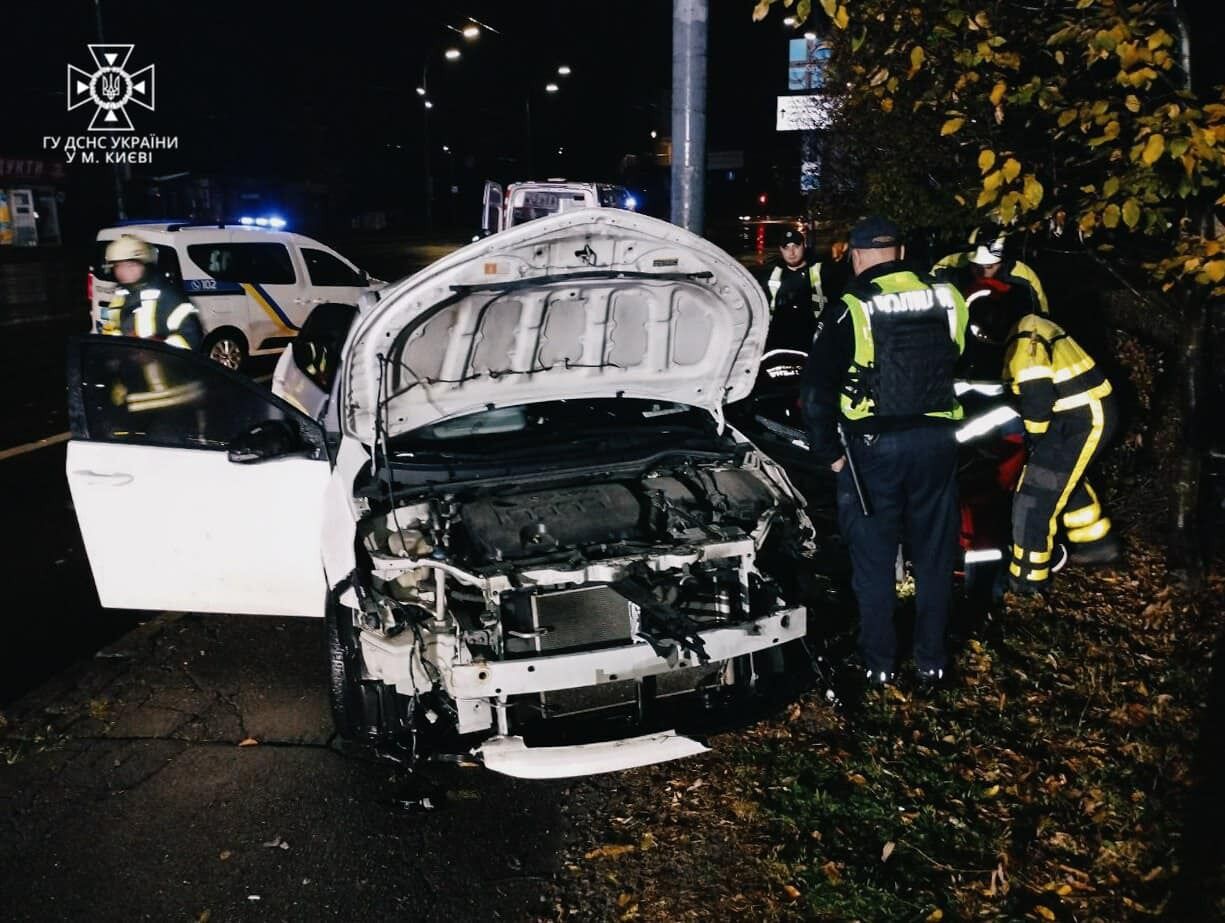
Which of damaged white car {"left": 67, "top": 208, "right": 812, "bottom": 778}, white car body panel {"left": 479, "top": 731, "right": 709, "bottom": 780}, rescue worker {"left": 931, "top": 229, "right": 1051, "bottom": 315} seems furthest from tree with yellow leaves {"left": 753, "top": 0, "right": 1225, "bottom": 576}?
white car body panel {"left": 479, "top": 731, "right": 709, "bottom": 780}

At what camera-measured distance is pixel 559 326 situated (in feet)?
13.5

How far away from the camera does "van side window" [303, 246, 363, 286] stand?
12250 millimetres

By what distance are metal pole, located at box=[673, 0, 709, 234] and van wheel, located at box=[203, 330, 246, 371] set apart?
6456mm

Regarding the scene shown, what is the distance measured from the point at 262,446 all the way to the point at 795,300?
5.23 meters

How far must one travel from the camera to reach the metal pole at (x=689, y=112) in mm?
6293

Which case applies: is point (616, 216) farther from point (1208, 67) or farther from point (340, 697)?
point (1208, 67)

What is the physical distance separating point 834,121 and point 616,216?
466 inches

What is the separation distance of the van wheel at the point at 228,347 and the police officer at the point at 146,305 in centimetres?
516

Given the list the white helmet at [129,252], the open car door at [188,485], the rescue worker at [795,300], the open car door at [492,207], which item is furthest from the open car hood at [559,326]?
the open car door at [492,207]

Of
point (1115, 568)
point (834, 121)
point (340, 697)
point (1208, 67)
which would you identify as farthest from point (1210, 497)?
point (834, 121)

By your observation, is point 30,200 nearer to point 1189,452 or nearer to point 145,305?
point 145,305

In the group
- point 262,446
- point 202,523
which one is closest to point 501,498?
point 262,446

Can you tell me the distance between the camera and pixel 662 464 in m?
4.14

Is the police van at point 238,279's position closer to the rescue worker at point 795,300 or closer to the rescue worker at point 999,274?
the rescue worker at point 795,300
